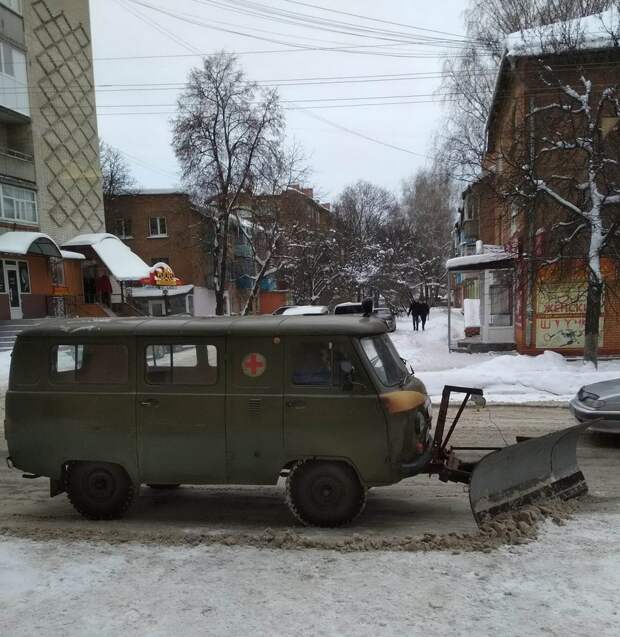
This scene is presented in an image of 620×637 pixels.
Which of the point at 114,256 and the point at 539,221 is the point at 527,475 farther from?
the point at 114,256

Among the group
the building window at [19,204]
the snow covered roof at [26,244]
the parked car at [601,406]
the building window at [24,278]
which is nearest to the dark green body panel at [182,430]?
the parked car at [601,406]

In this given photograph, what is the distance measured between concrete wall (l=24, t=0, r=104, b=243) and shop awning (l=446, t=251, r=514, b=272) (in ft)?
68.8

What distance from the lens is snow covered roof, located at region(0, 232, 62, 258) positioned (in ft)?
76.6

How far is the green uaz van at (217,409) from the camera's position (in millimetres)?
4785

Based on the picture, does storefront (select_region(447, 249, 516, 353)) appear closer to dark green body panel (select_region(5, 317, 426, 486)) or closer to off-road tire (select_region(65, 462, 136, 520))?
dark green body panel (select_region(5, 317, 426, 486))

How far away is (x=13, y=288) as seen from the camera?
25.5 meters

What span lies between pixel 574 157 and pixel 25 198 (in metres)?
24.2

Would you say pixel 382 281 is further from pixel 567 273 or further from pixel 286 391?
pixel 286 391

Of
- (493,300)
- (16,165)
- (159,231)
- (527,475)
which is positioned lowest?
(527,475)

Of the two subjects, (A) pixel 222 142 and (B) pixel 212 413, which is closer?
(B) pixel 212 413

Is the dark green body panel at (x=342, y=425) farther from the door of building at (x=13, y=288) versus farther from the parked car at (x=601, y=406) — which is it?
the door of building at (x=13, y=288)

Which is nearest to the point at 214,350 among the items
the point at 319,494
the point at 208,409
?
the point at 208,409

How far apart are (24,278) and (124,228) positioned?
15.2m

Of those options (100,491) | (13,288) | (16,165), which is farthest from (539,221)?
(16,165)
